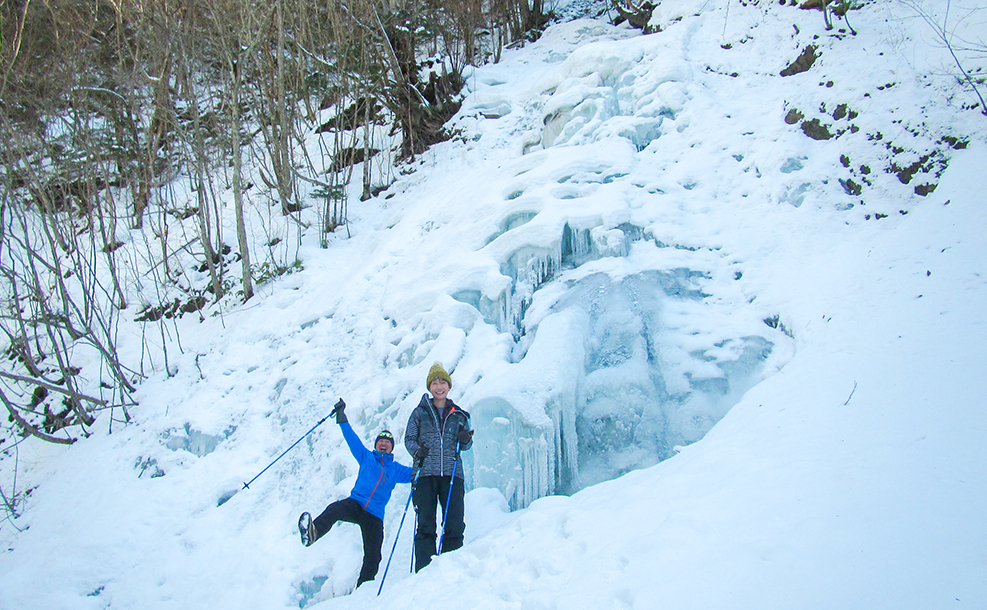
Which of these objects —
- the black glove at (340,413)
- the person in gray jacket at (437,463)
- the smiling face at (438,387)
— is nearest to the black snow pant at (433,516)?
the person in gray jacket at (437,463)

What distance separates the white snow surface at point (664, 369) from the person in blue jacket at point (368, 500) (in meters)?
0.23

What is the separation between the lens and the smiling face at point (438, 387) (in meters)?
3.65

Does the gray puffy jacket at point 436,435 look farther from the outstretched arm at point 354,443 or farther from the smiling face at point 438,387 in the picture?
the outstretched arm at point 354,443

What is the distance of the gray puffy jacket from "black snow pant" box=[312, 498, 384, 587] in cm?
48

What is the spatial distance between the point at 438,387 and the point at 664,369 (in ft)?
5.77

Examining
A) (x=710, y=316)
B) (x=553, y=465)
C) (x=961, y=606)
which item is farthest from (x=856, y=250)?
(x=961, y=606)

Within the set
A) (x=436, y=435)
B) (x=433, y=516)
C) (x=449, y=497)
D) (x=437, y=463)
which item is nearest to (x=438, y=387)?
(x=436, y=435)

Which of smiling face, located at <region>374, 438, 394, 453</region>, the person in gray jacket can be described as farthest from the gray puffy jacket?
smiling face, located at <region>374, 438, 394, 453</region>

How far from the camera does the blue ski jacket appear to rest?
3652 mm

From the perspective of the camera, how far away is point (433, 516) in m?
3.43

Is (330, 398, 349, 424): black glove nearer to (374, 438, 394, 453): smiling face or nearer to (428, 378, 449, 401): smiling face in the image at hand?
(374, 438, 394, 453): smiling face

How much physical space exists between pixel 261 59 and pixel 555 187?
6.55m

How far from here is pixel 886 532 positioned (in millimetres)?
2088

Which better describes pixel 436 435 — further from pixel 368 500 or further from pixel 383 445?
pixel 368 500
